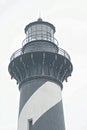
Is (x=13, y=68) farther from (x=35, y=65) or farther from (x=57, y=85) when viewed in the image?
(x=57, y=85)

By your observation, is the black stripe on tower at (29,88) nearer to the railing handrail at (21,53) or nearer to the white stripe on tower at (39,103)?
the white stripe on tower at (39,103)

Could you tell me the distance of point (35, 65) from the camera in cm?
2052

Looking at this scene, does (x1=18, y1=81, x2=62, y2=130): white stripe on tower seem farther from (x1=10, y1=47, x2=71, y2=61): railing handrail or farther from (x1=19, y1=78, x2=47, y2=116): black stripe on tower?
(x1=10, y1=47, x2=71, y2=61): railing handrail

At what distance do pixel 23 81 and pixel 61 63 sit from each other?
8.93ft

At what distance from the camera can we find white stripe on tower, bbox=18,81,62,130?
1919 centimetres

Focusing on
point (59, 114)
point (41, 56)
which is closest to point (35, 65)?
point (41, 56)

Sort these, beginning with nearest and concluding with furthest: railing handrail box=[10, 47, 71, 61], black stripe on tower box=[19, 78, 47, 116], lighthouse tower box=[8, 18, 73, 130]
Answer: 1. lighthouse tower box=[8, 18, 73, 130]
2. black stripe on tower box=[19, 78, 47, 116]
3. railing handrail box=[10, 47, 71, 61]

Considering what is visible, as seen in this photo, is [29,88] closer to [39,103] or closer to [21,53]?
[39,103]

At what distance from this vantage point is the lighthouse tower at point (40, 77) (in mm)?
19172

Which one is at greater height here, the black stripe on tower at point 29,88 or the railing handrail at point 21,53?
the railing handrail at point 21,53

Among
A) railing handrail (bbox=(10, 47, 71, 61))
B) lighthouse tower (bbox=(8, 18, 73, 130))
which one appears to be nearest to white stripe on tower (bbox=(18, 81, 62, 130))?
lighthouse tower (bbox=(8, 18, 73, 130))

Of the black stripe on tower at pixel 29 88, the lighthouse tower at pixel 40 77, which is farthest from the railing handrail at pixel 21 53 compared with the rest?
the black stripe on tower at pixel 29 88

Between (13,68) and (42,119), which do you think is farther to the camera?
(13,68)

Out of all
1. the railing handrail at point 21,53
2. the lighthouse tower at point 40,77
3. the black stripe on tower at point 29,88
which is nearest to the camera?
the lighthouse tower at point 40,77
